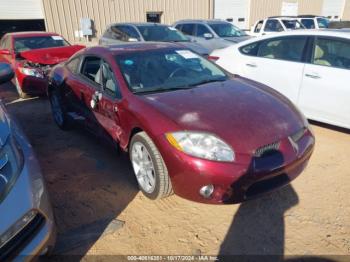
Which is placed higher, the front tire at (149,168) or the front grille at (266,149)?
the front grille at (266,149)

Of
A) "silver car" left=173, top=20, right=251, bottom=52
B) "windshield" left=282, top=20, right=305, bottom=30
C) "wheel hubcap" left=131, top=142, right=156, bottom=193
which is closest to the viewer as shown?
"wheel hubcap" left=131, top=142, right=156, bottom=193

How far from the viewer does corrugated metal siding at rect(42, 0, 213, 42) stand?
13773 mm

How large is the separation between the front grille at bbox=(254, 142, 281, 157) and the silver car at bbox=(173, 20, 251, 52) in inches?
278

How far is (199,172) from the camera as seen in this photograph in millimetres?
2381

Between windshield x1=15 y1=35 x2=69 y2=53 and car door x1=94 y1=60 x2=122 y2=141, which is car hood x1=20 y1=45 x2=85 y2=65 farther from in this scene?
car door x1=94 y1=60 x2=122 y2=141

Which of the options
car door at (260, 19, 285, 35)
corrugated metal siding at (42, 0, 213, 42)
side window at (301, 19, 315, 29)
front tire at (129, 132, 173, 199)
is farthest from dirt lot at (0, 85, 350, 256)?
corrugated metal siding at (42, 0, 213, 42)

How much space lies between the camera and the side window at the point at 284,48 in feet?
14.8

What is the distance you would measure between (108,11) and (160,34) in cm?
748

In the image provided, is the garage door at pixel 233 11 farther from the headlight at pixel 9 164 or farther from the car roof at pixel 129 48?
the headlight at pixel 9 164

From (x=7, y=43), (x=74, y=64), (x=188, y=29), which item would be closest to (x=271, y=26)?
(x=188, y=29)

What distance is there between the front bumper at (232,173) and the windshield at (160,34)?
264 inches

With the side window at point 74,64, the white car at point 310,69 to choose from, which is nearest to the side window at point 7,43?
the side window at point 74,64

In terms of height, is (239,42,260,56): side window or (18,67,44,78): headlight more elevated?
(239,42,260,56): side window

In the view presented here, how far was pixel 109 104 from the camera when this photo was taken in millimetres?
3291
